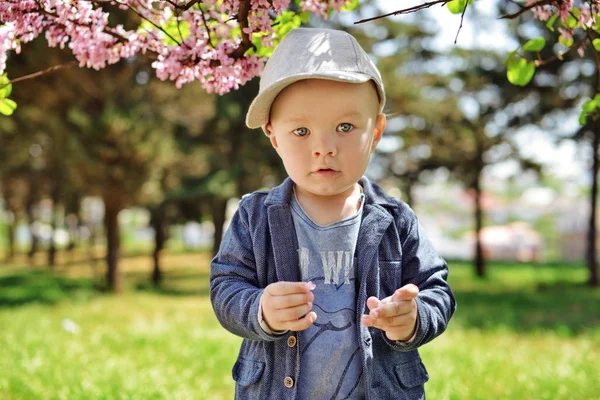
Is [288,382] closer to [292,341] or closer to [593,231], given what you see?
[292,341]

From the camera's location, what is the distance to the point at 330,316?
2066 millimetres

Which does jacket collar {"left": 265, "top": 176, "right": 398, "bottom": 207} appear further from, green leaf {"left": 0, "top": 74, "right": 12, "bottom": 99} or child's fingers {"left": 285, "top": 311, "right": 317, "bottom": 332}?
green leaf {"left": 0, "top": 74, "right": 12, "bottom": 99}

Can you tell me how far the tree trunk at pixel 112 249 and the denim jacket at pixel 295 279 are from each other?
39.5 ft

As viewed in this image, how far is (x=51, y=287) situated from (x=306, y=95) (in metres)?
14.6

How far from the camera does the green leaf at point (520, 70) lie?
8.71 ft

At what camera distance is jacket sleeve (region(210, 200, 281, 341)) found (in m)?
1.94

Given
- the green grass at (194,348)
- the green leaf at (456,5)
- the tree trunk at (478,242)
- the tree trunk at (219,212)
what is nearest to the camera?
the green leaf at (456,5)

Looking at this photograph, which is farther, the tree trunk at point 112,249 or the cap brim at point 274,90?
the tree trunk at point 112,249

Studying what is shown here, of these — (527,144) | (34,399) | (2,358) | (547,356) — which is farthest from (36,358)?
(527,144)

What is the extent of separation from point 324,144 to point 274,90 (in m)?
0.27

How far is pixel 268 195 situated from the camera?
2.24 meters

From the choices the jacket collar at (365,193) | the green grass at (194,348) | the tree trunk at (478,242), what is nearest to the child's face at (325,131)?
the jacket collar at (365,193)

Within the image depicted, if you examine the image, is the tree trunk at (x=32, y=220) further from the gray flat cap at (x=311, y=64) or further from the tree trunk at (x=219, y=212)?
the gray flat cap at (x=311, y=64)

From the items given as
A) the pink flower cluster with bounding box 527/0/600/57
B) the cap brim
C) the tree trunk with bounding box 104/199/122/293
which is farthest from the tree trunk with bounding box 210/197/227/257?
the cap brim
